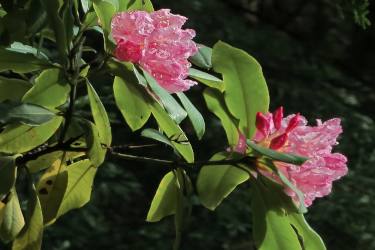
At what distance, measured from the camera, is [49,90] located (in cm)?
100

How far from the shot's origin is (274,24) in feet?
11.8

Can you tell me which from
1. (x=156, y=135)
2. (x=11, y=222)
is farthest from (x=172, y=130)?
(x=11, y=222)

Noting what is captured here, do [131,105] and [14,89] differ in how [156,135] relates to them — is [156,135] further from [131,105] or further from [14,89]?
[14,89]

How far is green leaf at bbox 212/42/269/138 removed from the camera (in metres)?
1.07

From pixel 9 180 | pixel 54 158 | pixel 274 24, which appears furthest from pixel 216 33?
pixel 9 180

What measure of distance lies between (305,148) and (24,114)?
32cm

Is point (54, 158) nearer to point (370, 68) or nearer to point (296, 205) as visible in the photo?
point (296, 205)

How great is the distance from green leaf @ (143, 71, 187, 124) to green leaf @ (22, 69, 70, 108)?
96mm

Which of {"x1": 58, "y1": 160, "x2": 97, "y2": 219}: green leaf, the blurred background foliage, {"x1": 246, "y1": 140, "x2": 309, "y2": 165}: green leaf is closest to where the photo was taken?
{"x1": 246, "y1": 140, "x2": 309, "y2": 165}: green leaf

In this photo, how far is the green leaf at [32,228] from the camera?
1.09m

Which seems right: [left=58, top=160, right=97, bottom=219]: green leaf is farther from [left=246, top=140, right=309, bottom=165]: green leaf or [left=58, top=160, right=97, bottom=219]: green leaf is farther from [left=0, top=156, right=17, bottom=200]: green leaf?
[left=246, top=140, right=309, bottom=165]: green leaf

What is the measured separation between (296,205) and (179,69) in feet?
0.66

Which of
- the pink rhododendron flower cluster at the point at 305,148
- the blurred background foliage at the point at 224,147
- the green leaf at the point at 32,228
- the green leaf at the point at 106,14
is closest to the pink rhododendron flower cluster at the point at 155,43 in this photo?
the green leaf at the point at 106,14

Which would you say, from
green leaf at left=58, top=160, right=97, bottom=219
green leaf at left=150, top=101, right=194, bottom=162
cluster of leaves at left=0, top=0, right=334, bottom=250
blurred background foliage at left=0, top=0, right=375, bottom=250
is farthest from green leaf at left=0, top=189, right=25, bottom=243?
blurred background foliage at left=0, top=0, right=375, bottom=250
